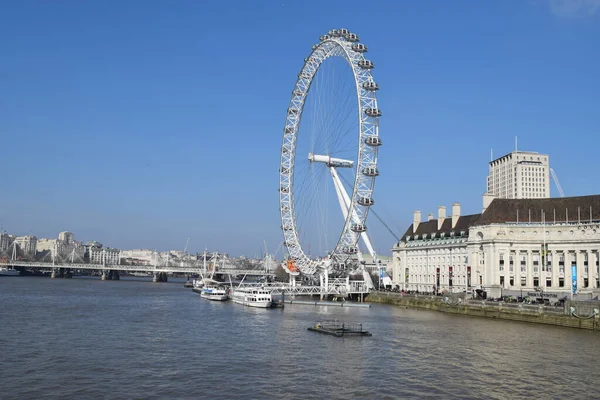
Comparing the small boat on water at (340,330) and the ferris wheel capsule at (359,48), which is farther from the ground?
the ferris wheel capsule at (359,48)

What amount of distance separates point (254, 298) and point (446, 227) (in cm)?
Answer: 2861

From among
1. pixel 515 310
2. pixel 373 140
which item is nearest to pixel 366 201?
pixel 373 140

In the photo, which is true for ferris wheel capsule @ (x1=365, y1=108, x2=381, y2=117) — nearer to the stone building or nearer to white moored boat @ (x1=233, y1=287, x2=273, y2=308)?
the stone building

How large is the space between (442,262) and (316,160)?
2166 centimetres

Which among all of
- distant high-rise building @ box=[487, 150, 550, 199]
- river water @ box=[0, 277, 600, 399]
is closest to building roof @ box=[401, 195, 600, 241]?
river water @ box=[0, 277, 600, 399]

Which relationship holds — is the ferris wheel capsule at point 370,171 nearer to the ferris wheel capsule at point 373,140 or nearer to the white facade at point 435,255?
the ferris wheel capsule at point 373,140

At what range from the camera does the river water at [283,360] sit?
25.5 meters

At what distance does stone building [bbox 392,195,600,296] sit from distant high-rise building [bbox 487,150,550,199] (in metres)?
92.5

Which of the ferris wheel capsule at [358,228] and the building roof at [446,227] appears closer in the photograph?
the ferris wheel capsule at [358,228]

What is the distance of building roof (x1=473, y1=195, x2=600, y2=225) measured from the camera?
6638 cm

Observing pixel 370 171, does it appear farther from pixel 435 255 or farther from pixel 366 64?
pixel 435 255

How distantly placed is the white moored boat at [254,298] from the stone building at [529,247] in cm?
2325

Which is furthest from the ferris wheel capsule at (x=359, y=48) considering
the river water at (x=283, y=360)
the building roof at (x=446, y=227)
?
the river water at (x=283, y=360)

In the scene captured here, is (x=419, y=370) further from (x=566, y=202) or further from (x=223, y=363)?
(x=566, y=202)
